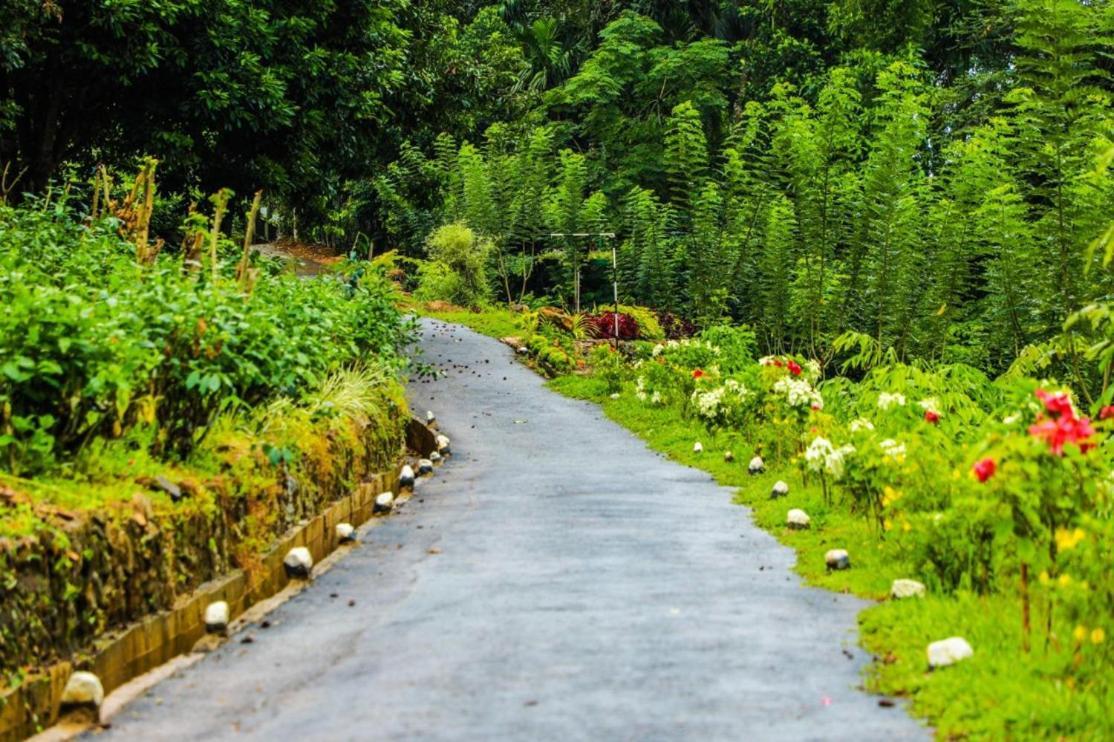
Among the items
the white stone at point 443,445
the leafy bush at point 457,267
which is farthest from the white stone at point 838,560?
the leafy bush at point 457,267

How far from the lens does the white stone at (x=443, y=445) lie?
11.3 metres

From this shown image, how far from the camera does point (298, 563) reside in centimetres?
604

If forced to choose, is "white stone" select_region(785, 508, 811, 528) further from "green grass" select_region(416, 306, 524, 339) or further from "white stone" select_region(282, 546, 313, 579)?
"green grass" select_region(416, 306, 524, 339)

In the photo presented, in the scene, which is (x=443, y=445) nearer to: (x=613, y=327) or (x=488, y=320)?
(x=613, y=327)

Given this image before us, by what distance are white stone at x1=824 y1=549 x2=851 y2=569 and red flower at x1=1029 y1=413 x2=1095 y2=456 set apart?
1.91 m

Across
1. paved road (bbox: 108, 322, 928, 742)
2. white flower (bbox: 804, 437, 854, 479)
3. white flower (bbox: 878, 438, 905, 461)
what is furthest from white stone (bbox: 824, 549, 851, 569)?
white flower (bbox: 804, 437, 854, 479)

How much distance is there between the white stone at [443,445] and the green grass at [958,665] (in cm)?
452

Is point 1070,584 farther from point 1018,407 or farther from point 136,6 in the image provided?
point 136,6

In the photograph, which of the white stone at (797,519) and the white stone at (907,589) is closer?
the white stone at (907,589)

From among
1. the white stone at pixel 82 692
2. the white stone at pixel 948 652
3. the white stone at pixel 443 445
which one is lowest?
the white stone at pixel 443 445

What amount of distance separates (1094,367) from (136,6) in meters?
10.3

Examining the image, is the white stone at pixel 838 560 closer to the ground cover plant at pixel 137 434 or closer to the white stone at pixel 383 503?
the ground cover plant at pixel 137 434

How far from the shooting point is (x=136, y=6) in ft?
35.1

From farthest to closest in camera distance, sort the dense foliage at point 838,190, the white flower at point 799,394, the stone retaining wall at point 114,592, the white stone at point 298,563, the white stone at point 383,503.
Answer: the dense foliage at point 838,190 → the white flower at point 799,394 → the white stone at point 383,503 → the white stone at point 298,563 → the stone retaining wall at point 114,592
